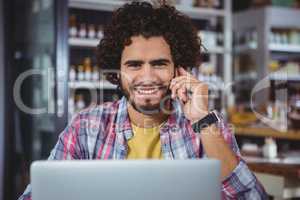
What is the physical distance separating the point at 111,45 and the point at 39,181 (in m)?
1.03

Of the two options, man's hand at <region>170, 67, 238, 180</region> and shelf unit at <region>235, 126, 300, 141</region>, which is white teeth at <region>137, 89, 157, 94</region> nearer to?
man's hand at <region>170, 67, 238, 180</region>

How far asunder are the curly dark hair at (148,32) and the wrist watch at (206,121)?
310mm

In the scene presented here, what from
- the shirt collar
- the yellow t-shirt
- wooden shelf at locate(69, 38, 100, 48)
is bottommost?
the yellow t-shirt

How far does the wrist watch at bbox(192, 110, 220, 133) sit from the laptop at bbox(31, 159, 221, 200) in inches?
25.1

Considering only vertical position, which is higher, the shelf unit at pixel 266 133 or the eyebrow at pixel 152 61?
the eyebrow at pixel 152 61

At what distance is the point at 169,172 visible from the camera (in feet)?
2.87

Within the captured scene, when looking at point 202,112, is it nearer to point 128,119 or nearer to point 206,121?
point 206,121

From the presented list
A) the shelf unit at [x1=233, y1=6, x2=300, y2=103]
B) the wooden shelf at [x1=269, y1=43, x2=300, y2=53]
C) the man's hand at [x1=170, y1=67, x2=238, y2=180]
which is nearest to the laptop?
the man's hand at [x1=170, y1=67, x2=238, y2=180]

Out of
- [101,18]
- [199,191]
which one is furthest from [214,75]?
[199,191]

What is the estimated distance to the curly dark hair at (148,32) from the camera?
5.61 ft

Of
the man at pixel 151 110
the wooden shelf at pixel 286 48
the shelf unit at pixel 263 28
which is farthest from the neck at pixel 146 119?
the wooden shelf at pixel 286 48

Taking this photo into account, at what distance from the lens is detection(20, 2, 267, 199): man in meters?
1.55

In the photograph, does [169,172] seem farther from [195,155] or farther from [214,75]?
[214,75]

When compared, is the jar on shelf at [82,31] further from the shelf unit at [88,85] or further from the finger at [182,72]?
the finger at [182,72]
